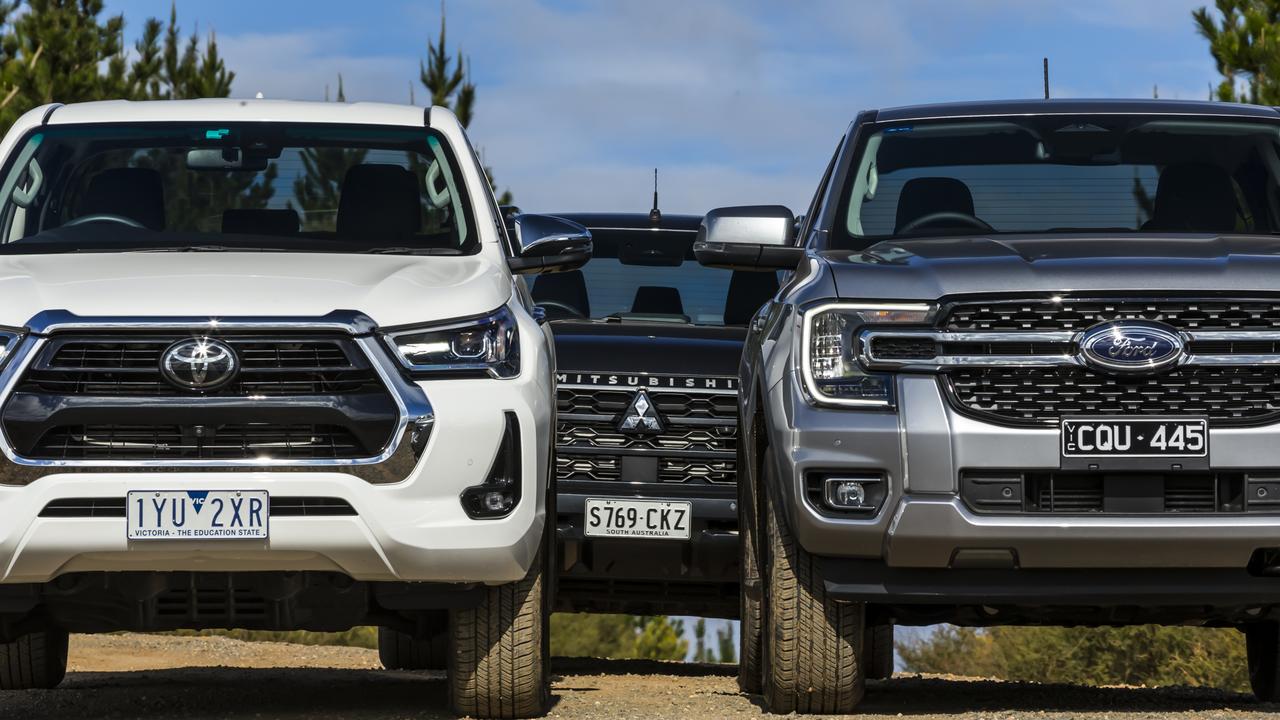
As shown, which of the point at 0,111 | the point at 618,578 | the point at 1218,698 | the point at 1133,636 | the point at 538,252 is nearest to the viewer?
the point at 538,252

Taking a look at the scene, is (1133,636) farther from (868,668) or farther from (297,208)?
(297,208)

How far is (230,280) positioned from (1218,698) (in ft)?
13.4

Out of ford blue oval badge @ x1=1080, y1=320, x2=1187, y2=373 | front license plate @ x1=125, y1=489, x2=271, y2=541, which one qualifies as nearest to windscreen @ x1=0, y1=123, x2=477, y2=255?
front license plate @ x1=125, y1=489, x2=271, y2=541

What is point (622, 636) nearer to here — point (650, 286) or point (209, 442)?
point (650, 286)

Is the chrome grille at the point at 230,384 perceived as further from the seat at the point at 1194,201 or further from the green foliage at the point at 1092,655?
the green foliage at the point at 1092,655

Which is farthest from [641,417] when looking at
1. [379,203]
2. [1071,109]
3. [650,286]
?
[1071,109]

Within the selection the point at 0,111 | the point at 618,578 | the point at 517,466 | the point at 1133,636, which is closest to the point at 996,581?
the point at 517,466

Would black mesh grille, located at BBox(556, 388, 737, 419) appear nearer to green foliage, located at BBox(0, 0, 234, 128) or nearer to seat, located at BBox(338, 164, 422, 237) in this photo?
seat, located at BBox(338, 164, 422, 237)

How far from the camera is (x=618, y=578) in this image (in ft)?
27.9

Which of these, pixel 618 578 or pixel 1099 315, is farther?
pixel 618 578

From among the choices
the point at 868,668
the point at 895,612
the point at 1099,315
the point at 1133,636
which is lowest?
the point at 1133,636

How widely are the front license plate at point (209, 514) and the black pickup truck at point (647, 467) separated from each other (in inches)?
113

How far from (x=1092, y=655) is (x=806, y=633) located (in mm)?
10844

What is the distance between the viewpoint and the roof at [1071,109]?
7.57m
